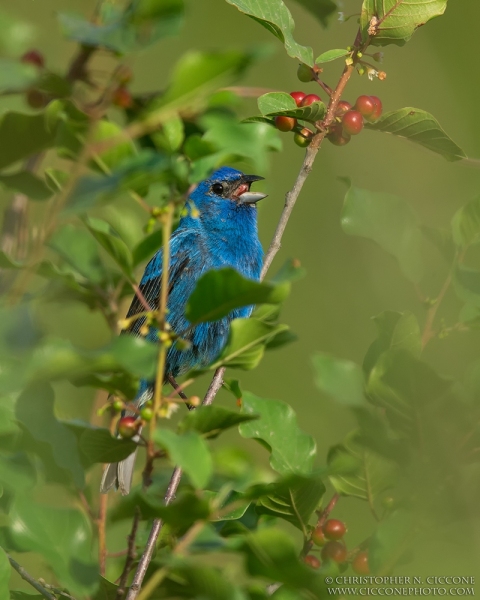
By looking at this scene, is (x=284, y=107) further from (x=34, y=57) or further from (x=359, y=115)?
(x=34, y=57)

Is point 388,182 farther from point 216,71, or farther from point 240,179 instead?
point 216,71

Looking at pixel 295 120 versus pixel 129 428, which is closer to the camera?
pixel 129 428

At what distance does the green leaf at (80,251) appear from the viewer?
1478 millimetres

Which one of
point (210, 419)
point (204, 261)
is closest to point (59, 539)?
point (210, 419)

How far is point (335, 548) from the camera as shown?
6.15ft

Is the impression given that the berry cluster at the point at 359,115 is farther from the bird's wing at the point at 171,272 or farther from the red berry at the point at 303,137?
the bird's wing at the point at 171,272

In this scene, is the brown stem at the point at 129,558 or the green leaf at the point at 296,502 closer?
the brown stem at the point at 129,558

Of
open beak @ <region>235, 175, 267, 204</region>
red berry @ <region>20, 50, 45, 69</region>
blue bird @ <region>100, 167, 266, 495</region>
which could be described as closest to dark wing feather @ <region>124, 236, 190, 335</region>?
blue bird @ <region>100, 167, 266, 495</region>

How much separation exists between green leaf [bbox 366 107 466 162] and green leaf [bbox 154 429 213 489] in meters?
1.41

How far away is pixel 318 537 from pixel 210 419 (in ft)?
2.40

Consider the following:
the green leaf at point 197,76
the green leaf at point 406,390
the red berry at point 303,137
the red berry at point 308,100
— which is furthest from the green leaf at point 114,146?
the red berry at point 303,137

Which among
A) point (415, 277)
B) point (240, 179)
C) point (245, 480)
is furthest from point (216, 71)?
point (240, 179)

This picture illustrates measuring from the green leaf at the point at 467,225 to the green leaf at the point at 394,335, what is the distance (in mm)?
481

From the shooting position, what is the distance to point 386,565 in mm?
1633
